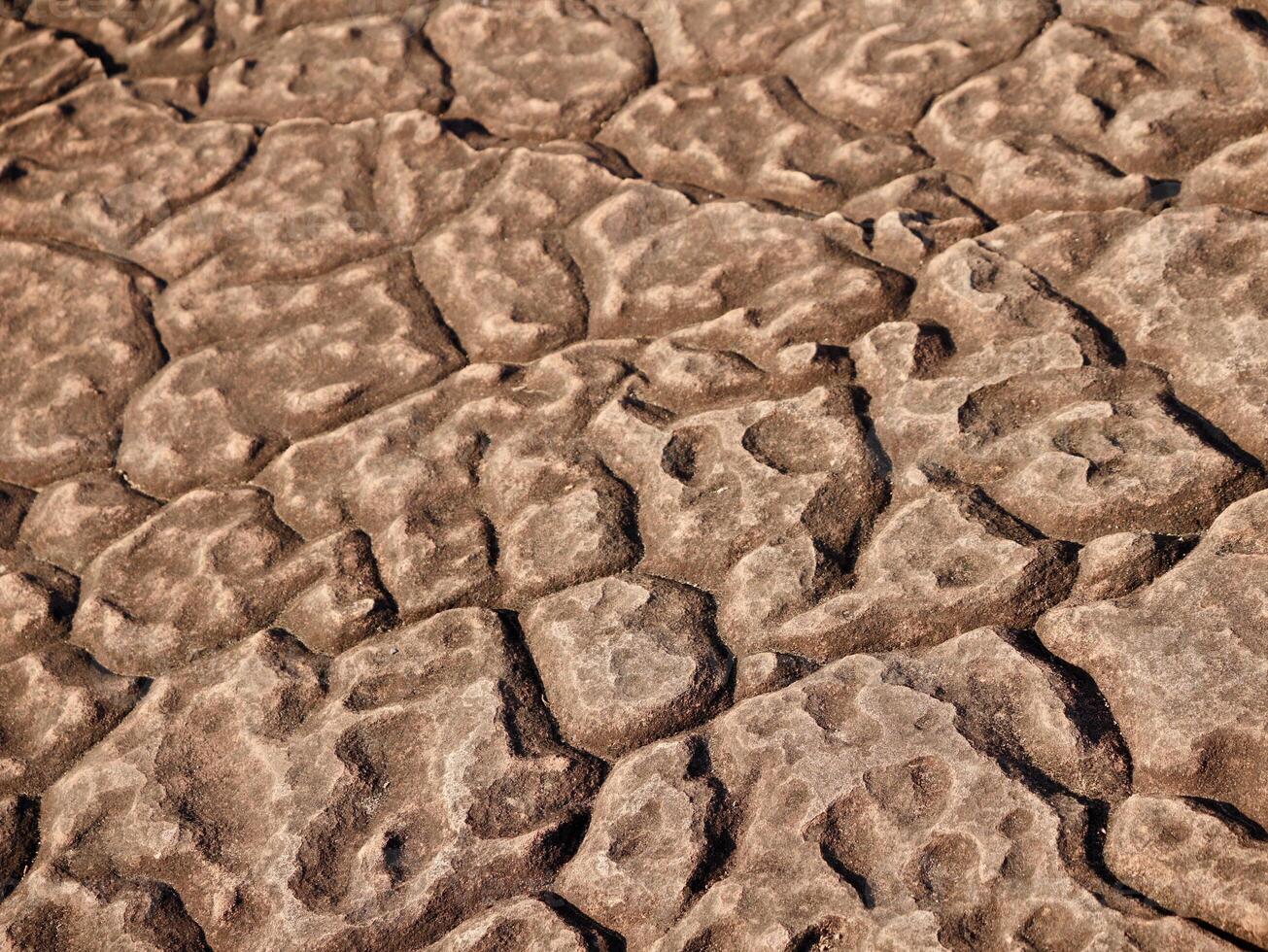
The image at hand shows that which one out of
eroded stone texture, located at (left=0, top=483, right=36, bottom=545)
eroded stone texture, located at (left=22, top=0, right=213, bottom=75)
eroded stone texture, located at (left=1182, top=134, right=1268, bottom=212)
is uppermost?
eroded stone texture, located at (left=1182, top=134, right=1268, bottom=212)

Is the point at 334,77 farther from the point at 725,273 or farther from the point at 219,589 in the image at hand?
the point at 219,589

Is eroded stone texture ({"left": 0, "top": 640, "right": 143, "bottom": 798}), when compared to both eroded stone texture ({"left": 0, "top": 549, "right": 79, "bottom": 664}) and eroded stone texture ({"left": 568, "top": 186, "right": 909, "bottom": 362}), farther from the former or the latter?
eroded stone texture ({"left": 568, "top": 186, "right": 909, "bottom": 362})

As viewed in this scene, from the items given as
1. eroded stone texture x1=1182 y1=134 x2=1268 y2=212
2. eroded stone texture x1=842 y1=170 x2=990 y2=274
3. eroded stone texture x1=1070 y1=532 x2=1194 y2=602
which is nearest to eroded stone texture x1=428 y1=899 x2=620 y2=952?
eroded stone texture x1=1070 y1=532 x2=1194 y2=602

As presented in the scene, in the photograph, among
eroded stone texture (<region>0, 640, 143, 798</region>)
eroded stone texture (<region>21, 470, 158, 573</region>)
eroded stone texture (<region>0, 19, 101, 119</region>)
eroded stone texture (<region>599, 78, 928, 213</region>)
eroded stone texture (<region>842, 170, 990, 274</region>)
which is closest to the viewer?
eroded stone texture (<region>0, 640, 143, 798</region>)

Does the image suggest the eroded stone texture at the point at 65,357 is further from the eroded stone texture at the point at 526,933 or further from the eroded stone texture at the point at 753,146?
the eroded stone texture at the point at 526,933

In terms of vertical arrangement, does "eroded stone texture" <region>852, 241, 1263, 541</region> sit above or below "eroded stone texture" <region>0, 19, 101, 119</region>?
above

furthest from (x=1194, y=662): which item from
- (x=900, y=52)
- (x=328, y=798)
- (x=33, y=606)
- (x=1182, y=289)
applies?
(x=33, y=606)
